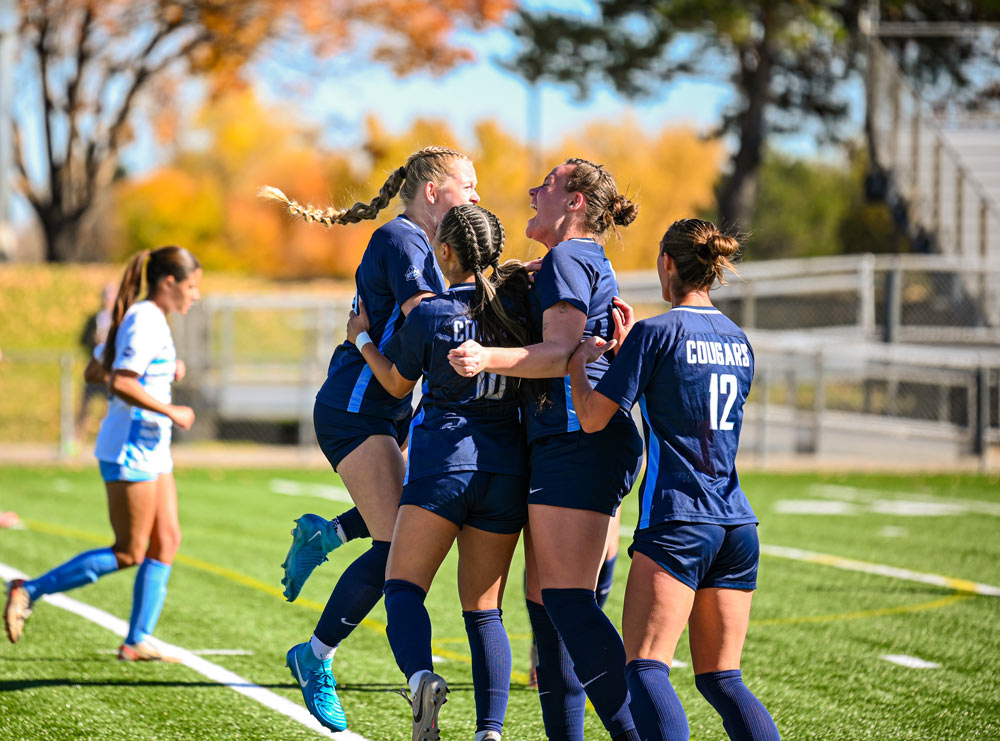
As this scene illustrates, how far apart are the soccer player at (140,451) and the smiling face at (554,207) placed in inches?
88.6

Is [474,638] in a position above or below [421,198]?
below

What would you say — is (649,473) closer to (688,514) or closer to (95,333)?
(688,514)

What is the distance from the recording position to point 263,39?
2422 centimetres

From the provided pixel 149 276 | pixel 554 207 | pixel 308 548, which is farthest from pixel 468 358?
pixel 149 276

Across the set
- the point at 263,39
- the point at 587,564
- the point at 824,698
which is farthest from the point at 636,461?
the point at 263,39

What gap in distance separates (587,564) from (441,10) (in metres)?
22.2

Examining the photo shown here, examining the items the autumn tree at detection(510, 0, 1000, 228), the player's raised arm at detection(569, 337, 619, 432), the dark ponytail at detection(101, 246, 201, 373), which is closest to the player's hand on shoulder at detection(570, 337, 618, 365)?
the player's raised arm at detection(569, 337, 619, 432)

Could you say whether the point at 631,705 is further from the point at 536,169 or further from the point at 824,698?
the point at 536,169

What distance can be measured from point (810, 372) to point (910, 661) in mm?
12791

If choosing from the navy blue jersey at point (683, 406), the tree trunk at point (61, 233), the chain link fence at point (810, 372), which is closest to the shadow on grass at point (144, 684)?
the navy blue jersey at point (683, 406)

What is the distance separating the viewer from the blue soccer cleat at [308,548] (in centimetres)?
471

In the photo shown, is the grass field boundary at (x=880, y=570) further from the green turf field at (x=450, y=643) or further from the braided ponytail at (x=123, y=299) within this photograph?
the braided ponytail at (x=123, y=299)

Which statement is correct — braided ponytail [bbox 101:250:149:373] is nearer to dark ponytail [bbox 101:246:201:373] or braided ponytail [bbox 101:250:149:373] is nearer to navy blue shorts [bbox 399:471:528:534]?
dark ponytail [bbox 101:246:201:373]

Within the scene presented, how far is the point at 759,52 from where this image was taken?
25.0 m
